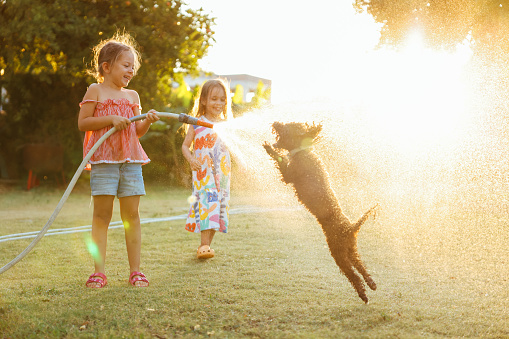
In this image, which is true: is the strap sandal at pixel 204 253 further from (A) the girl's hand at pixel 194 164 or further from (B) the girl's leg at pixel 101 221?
(B) the girl's leg at pixel 101 221

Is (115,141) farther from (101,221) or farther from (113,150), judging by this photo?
(101,221)

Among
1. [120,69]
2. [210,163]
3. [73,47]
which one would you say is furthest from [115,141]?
[73,47]

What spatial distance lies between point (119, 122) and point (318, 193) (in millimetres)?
1662

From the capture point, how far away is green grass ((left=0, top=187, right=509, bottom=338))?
3070 mm

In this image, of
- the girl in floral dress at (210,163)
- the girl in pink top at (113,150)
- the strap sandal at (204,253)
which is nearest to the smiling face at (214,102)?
the girl in floral dress at (210,163)

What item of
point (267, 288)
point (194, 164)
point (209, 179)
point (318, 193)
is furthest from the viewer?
point (209, 179)

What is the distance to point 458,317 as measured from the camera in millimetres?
3254

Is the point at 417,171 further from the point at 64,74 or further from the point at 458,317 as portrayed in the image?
the point at 64,74

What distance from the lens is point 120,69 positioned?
4.22 meters

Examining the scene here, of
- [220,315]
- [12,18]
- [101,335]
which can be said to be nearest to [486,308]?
[220,315]

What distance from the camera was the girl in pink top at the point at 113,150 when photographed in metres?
4.10

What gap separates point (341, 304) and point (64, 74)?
12.5 m

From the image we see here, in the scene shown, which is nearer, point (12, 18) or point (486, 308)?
point (486, 308)

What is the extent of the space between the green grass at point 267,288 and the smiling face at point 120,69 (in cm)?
168
